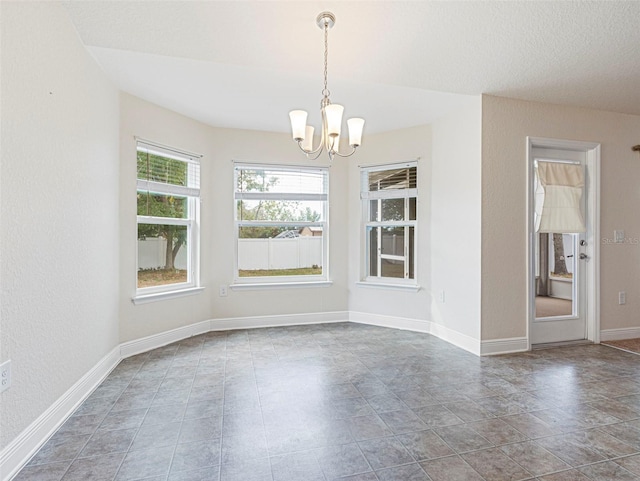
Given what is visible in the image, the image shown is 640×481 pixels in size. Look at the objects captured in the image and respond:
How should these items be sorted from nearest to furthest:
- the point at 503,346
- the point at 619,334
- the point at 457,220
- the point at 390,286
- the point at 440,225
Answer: the point at 503,346 → the point at 457,220 → the point at 619,334 → the point at 440,225 → the point at 390,286

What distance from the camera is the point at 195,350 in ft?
11.8

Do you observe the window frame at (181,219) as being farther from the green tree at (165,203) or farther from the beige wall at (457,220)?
the beige wall at (457,220)

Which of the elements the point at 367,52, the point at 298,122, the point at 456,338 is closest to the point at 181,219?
the point at 298,122

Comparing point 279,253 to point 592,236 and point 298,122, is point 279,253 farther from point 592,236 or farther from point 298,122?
point 592,236

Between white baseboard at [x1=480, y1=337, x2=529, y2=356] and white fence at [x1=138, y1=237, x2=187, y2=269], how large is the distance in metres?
3.30

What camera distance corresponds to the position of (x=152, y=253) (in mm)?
3736

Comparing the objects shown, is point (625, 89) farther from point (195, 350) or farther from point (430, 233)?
point (195, 350)

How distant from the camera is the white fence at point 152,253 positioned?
3.62m

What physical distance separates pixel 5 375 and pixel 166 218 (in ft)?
7.46

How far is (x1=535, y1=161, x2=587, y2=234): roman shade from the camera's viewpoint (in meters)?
3.71

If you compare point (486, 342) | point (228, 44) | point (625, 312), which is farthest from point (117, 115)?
point (625, 312)

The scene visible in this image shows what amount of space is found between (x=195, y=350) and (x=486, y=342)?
2.84 m

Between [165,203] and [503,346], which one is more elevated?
[165,203]

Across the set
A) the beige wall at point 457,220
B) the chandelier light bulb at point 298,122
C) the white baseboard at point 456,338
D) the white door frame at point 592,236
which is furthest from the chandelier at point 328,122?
the white door frame at point 592,236
